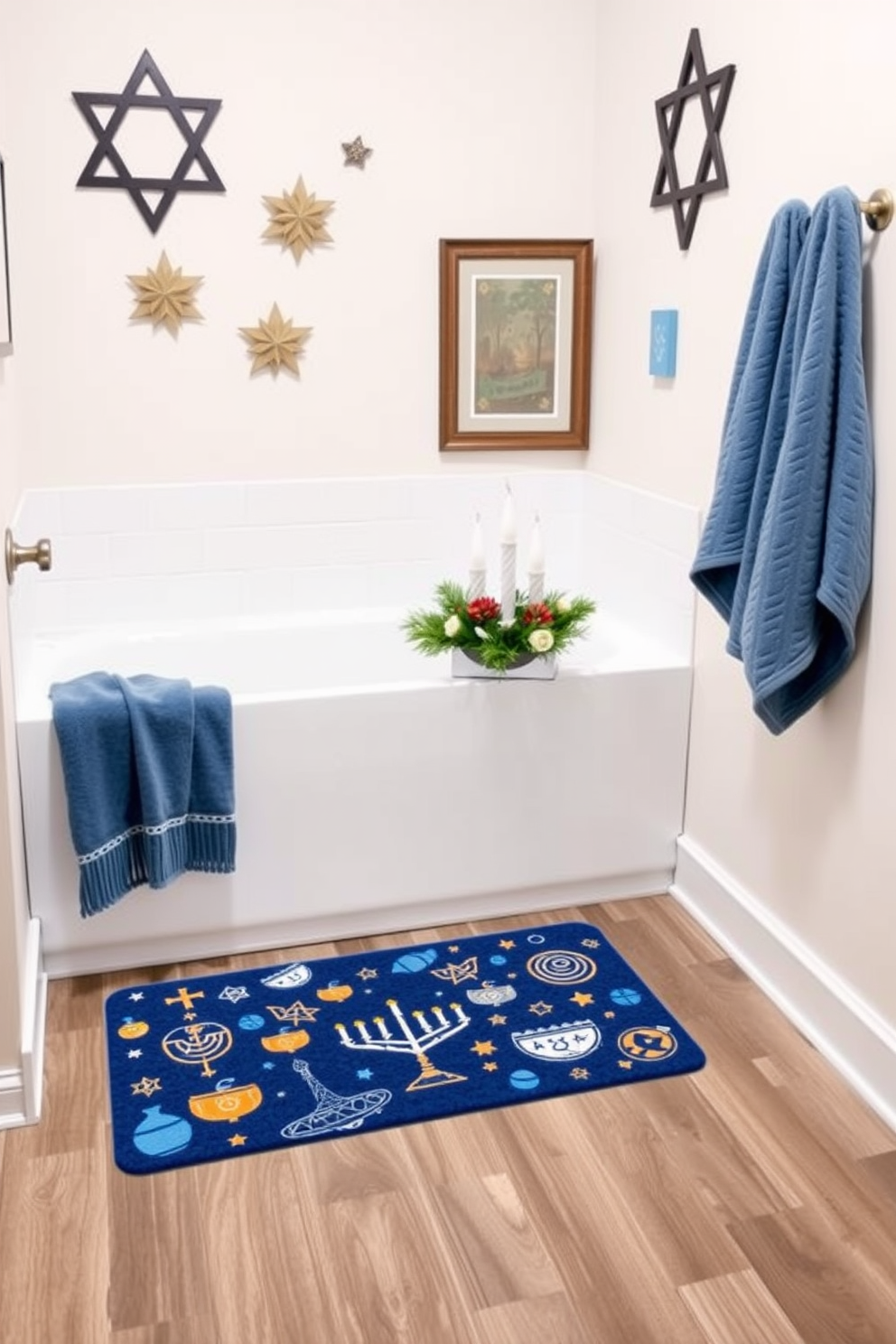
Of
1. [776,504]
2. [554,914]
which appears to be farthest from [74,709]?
[776,504]

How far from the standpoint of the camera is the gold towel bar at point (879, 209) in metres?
2.09

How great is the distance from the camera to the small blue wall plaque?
2.94m

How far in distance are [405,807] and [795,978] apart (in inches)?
34.8

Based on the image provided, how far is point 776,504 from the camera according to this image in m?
2.18

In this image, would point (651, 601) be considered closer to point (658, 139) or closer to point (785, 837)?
point (785, 837)

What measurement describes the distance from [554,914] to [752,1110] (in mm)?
804

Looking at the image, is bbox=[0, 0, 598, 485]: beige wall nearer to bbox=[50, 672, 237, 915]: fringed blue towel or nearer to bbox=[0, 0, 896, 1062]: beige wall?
bbox=[0, 0, 896, 1062]: beige wall

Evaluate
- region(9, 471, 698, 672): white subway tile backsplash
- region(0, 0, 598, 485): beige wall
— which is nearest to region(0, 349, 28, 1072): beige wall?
region(9, 471, 698, 672): white subway tile backsplash

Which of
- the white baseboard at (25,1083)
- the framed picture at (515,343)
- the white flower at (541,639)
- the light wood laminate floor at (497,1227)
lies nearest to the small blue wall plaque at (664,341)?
the framed picture at (515,343)

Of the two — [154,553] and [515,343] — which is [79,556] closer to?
[154,553]

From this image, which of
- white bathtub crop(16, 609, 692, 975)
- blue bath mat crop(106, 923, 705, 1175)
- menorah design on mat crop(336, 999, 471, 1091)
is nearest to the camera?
blue bath mat crop(106, 923, 705, 1175)

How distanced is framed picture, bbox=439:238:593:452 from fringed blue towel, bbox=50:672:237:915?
1219mm

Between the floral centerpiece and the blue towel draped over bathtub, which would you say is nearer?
the blue towel draped over bathtub

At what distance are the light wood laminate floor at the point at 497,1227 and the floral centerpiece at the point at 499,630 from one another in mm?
944
